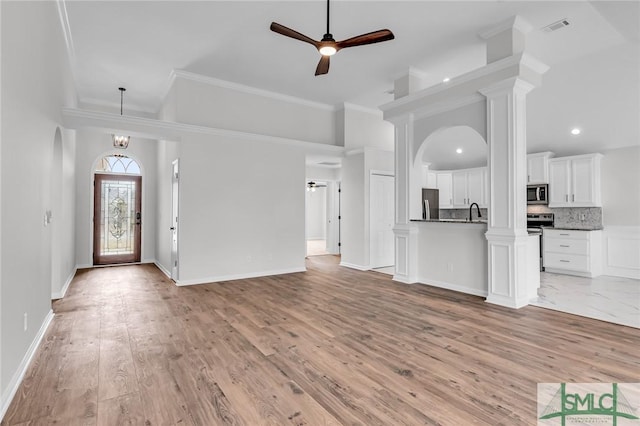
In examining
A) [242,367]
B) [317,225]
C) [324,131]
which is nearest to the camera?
[242,367]

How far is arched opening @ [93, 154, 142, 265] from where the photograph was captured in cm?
747

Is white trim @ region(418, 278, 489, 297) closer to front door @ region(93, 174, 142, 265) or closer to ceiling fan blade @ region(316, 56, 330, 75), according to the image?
ceiling fan blade @ region(316, 56, 330, 75)

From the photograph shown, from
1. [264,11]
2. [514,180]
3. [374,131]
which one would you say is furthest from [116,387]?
[374,131]

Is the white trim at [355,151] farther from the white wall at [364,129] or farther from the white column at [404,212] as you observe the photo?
the white column at [404,212]

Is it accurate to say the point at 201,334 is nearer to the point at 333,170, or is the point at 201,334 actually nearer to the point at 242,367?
the point at 242,367

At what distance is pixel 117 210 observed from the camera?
25.3ft

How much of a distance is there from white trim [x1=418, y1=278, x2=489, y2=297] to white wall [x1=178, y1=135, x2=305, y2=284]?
2.53 meters

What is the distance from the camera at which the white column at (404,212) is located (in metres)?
5.56

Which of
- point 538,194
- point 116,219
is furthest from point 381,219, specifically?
point 116,219

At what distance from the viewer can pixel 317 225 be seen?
14.4 metres

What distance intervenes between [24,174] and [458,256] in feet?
16.9

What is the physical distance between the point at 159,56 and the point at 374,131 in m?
4.78

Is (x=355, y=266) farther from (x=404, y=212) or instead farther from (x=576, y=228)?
(x=576, y=228)

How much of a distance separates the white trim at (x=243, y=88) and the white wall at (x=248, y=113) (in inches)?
1.5
